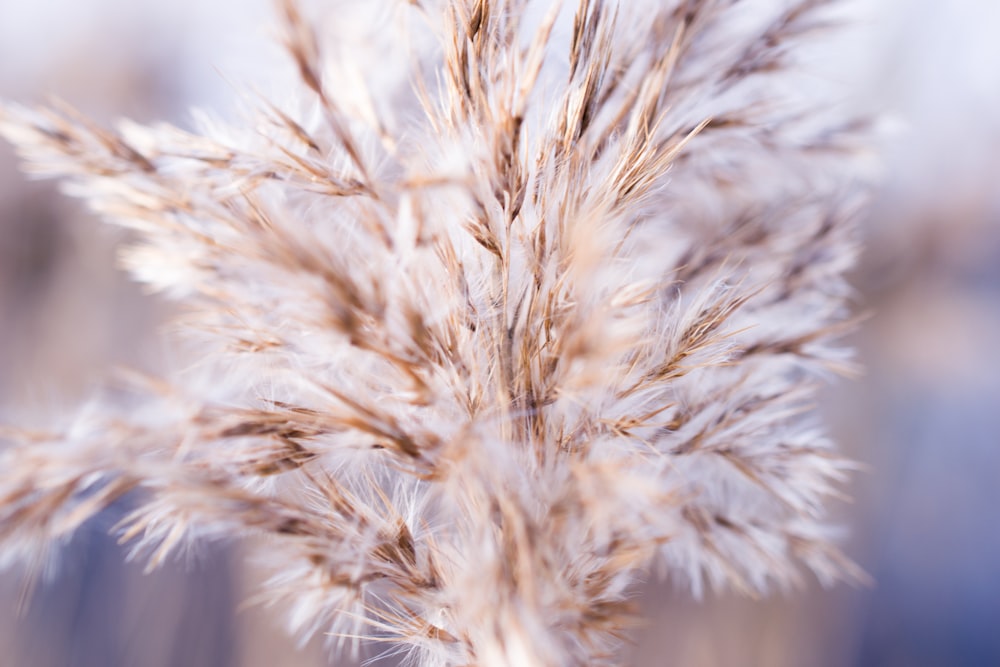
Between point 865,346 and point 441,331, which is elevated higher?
point 865,346

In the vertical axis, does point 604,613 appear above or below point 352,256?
below

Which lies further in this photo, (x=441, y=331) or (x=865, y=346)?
(x=865, y=346)

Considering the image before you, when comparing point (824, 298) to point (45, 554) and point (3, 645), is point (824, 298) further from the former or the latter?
point (3, 645)

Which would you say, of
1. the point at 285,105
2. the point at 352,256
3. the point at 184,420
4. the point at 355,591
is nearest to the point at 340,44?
the point at 285,105

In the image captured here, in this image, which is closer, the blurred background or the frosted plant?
the frosted plant

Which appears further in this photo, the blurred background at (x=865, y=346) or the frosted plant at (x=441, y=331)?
the blurred background at (x=865, y=346)
